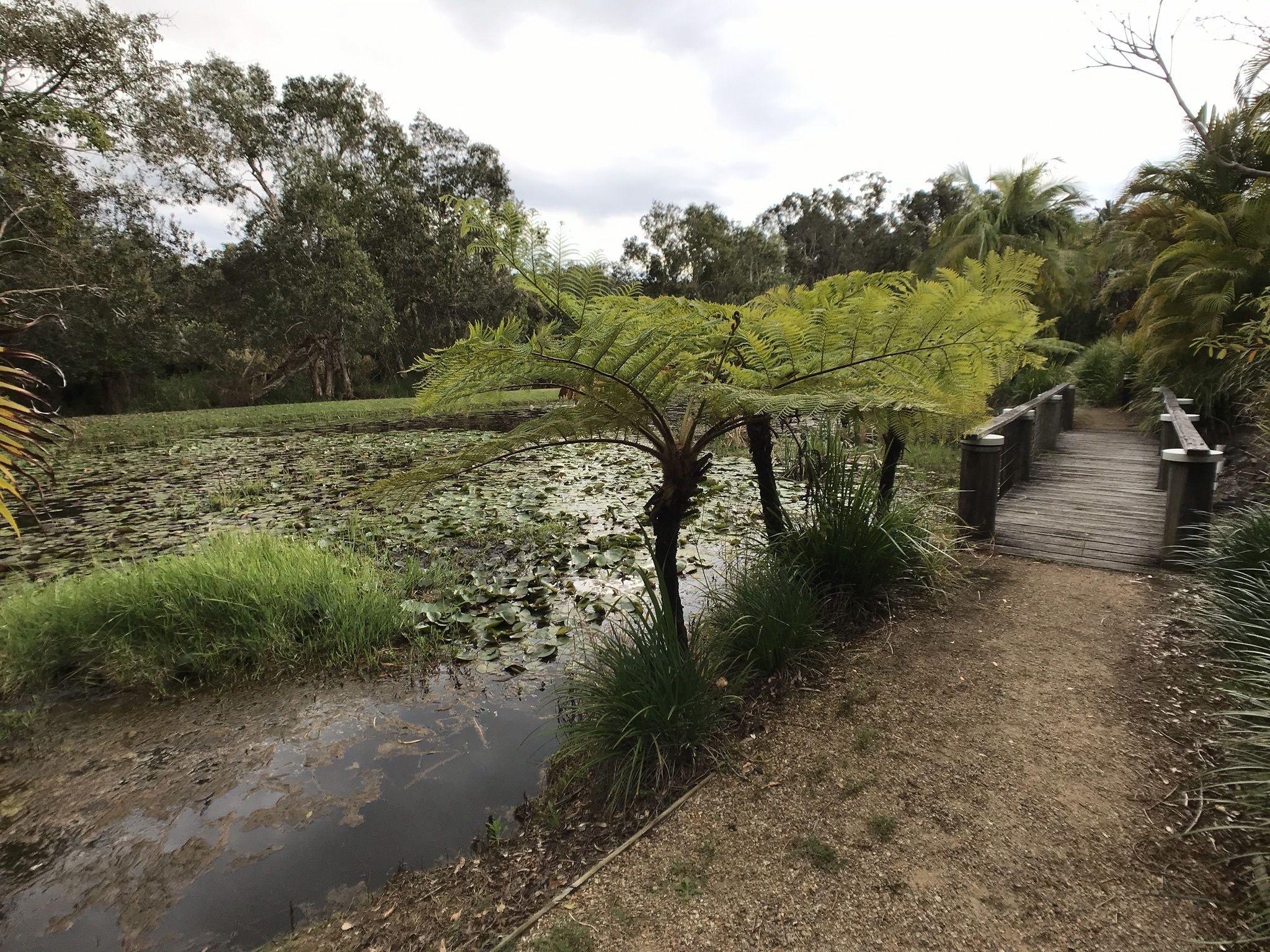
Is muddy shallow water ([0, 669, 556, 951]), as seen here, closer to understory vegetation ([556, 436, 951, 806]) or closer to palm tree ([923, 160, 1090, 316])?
understory vegetation ([556, 436, 951, 806])

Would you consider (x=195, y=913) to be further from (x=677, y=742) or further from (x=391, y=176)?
(x=391, y=176)

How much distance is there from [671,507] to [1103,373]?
12285mm

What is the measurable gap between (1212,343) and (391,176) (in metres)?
22.7

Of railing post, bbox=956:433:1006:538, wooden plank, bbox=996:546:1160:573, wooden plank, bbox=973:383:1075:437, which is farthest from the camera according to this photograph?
wooden plank, bbox=973:383:1075:437

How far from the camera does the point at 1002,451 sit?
4695mm

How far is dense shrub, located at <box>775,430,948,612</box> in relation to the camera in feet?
9.88

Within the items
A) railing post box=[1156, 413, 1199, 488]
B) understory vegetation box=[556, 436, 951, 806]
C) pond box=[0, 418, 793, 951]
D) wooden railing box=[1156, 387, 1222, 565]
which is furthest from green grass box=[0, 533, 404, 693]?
railing post box=[1156, 413, 1199, 488]

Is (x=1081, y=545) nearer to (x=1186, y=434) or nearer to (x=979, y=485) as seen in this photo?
(x=979, y=485)

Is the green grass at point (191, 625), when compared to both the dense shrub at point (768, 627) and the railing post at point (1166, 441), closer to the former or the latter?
the dense shrub at point (768, 627)

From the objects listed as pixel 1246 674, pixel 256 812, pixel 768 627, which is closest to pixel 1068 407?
pixel 1246 674

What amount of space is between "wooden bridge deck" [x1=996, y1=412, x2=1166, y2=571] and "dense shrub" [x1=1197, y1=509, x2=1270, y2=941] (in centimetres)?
51

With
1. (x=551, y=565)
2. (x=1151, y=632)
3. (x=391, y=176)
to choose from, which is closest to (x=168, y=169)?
(x=391, y=176)

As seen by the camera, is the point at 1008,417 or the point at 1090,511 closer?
the point at 1090,511

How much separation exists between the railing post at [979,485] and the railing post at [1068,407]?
210 inches
